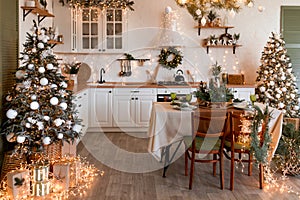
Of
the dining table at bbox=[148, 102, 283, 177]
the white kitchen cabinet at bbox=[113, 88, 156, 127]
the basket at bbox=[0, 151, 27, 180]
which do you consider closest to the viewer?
the basket at bbox=[0, 151, 27, 180]

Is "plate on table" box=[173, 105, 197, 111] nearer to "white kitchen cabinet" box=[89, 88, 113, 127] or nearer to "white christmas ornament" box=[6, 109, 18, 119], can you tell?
"white christmas ornament" box=[6, 109, 18, 119]

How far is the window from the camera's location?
7.47 m

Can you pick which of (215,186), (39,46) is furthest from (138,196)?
(39,46)

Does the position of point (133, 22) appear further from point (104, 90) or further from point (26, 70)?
point (26, 70)

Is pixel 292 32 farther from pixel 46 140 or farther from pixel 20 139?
pixel 20 139

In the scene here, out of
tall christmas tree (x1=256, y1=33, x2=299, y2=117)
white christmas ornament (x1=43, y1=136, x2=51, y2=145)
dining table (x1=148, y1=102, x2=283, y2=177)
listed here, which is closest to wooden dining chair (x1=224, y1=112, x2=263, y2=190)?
dining table (x1=148, y1=102, x2=283, y2=177)

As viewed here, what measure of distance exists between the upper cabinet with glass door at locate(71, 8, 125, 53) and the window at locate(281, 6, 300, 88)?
3.33m

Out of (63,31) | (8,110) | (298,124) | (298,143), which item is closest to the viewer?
(8,110)

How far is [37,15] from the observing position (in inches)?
225

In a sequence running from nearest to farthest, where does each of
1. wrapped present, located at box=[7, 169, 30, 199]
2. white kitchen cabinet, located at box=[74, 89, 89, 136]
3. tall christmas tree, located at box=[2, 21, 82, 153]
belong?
wrapped present, located at box=[7, 169, 30, 199] < tall christmas tree, located at box=[2, 21, 82, 153] < white kitchen cabinet, located at box=[74, 89, 89, 136]

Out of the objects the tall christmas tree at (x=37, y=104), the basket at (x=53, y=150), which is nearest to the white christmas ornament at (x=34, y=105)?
the tall christmas tree at (x=37, y=104)

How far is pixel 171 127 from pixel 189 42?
3647mm

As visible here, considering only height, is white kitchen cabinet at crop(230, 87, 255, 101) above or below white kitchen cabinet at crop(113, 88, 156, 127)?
above

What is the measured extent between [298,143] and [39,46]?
331 cm
